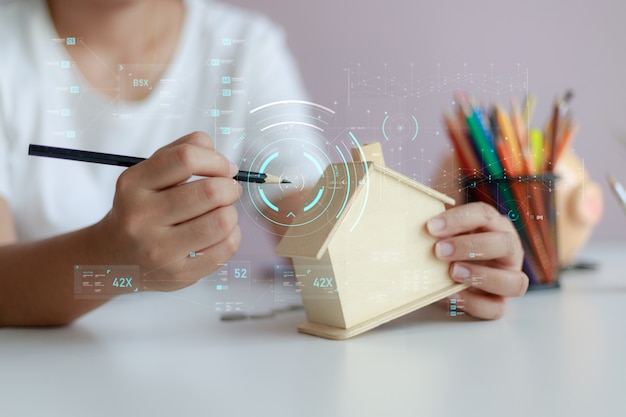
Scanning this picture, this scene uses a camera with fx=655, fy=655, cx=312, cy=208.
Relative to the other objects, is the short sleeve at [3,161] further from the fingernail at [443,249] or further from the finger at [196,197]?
the fingernail at [443,249]

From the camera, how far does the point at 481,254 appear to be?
1.52 ft

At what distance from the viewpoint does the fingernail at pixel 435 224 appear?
44 cm

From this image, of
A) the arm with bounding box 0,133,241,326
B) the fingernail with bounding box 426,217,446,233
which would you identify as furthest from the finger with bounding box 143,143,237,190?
Answer: the fingernail with bounding box 426,217,446,233

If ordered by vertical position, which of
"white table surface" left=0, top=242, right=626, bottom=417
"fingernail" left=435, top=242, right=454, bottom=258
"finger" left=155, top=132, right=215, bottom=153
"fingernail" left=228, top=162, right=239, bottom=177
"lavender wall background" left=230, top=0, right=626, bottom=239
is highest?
"lavender wall background" left=230, top=0, right=626, bottom=239

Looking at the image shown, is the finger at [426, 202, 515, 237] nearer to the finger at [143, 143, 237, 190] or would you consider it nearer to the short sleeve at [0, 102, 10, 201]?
the finger at [143, 143, 237, 190]

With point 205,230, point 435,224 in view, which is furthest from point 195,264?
point 435,224

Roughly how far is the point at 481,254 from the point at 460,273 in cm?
2

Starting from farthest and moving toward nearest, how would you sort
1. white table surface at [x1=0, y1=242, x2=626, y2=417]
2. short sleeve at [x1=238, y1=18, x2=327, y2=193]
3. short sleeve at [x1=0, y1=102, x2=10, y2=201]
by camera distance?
1. short sleeve at [x1=0, y1=102, x2=10, y2=201]
2. short sleeve at [x1=238, y1=18, x2=327, y2=193]
3. white table surface at [x1=0, y1=242, x2=626, y2=417]

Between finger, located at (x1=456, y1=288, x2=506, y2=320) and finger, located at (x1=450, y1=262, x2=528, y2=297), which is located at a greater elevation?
finger, located at (x1=450, y1=262, x2=528, y2=297)

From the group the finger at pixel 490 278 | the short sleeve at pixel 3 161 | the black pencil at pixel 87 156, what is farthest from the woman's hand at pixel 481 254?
the short sleeve at pixel 3 161

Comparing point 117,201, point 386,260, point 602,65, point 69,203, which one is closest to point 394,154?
point 386,260

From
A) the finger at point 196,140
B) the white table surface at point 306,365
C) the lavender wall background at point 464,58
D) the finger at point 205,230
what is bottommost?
the white table surface at point 306,365

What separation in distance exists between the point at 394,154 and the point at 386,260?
70 mm

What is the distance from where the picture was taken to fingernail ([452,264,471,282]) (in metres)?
0.46
